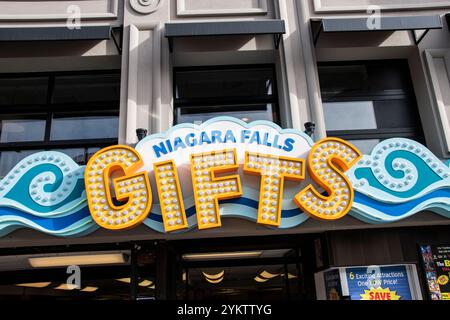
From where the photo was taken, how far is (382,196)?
493cm

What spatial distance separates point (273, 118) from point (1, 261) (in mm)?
5069

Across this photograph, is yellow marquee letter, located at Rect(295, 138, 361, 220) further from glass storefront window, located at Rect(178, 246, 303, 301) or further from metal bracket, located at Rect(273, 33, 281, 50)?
metal bracket, located at Rect(273, 33, 281, 50)

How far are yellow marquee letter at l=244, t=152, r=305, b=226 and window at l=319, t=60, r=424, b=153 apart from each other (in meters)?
2.18

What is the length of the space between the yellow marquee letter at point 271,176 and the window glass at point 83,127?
3145 mm

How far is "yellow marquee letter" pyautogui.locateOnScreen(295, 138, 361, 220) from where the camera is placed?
4.66 m

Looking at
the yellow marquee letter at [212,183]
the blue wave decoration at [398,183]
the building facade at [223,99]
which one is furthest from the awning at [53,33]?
the blue wave decoration at [398,183]

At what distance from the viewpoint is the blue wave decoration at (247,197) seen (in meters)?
4.80

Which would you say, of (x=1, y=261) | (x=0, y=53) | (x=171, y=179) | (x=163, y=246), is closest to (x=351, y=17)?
(x=171, y=179)

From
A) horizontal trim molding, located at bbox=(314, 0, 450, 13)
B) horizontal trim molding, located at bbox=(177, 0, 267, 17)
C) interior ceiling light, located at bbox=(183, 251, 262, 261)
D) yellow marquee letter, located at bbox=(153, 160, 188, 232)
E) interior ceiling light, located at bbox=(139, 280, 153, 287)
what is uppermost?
horizontal trim molding, located at bbox=(177, 0, 267, 17)

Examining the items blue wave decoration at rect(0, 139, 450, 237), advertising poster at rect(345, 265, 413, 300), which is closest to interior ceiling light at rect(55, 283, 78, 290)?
blue wave decoration at rect(0, 139, 450, 237)

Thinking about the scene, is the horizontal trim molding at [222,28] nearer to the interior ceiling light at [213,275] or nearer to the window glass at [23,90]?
the window glass at [23,90]

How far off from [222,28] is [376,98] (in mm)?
3157

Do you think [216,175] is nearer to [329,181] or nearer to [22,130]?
[329,181]
